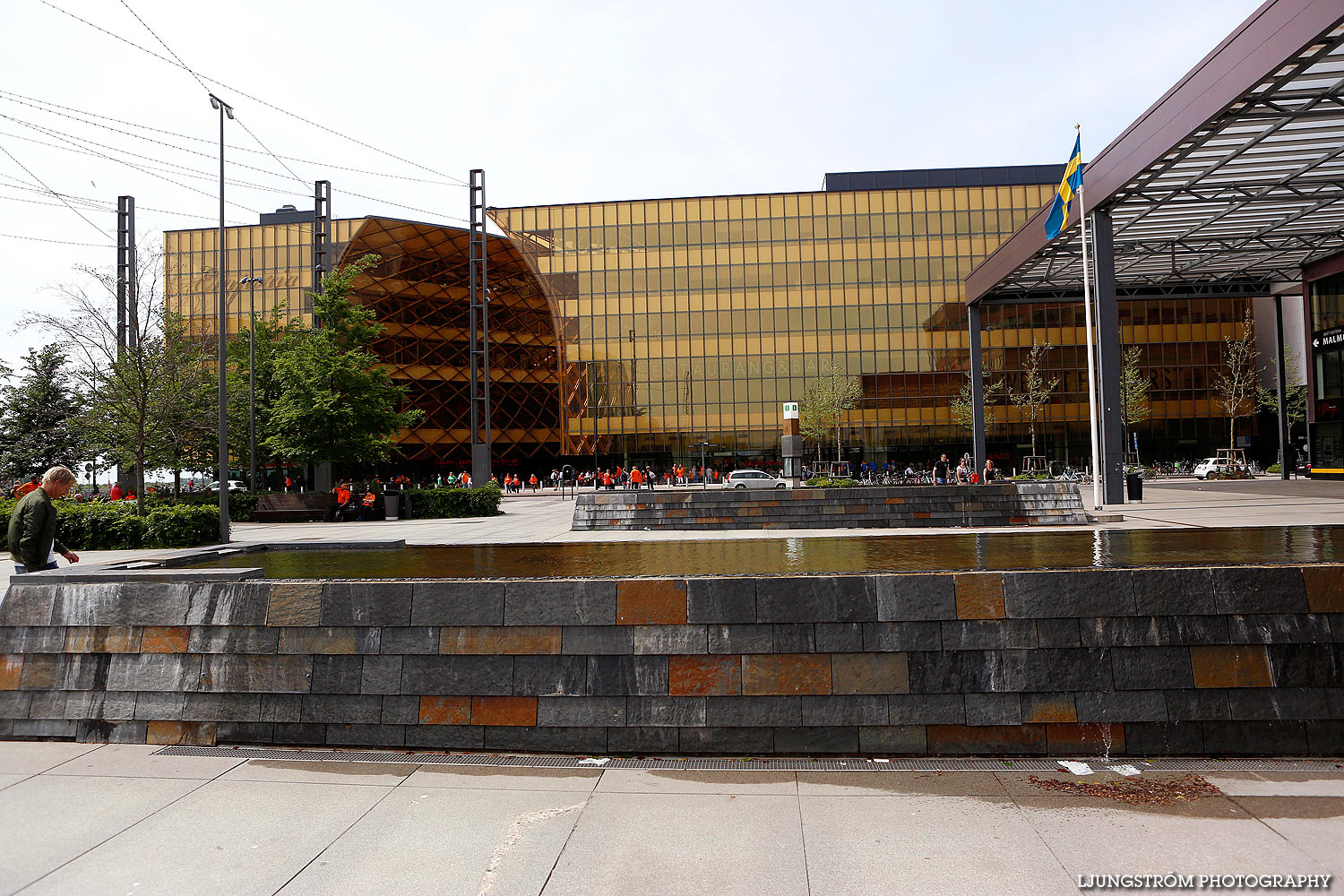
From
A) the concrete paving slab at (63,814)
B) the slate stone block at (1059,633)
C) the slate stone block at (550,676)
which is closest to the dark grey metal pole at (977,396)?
the slate stone block at (1059,633)

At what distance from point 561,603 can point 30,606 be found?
4.06m

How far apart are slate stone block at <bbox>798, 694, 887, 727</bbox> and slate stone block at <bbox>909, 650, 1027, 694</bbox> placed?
0.26 m

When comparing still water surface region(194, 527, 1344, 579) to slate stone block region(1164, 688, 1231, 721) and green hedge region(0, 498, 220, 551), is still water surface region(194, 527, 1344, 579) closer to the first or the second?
slate stone block region(1164, 688, 1231, 721)

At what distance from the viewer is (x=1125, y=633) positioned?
5039 mm

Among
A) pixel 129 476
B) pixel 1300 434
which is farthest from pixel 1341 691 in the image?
pixel 1300 434

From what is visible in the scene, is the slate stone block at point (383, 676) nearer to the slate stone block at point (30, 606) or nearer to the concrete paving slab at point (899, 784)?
the slate stone block at point (30, 606)

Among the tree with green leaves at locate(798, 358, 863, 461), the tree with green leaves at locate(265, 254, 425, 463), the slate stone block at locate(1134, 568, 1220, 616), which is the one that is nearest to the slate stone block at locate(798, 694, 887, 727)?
the slate stone block at locate(1134, 568, 1220, 616)

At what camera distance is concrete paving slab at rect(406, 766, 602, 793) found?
4.79 m

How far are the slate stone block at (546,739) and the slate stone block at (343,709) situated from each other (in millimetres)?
806

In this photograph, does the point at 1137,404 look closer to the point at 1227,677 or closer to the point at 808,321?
the point at 808,321

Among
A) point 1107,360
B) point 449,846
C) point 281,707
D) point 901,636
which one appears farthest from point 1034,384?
point 449,846

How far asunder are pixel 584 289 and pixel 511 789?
66.9 m

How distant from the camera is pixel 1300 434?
52500 millimetres

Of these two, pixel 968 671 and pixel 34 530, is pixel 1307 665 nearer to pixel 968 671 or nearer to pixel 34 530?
pixel 968 671
